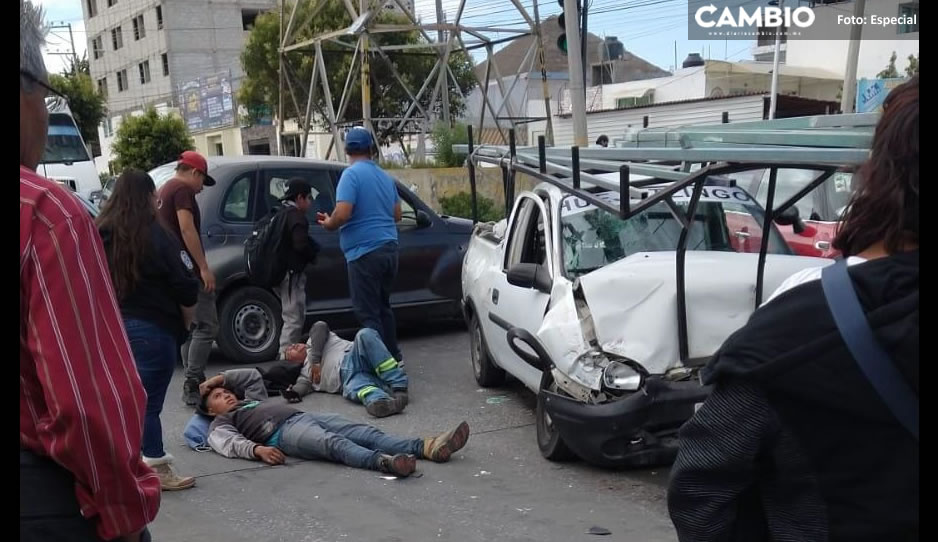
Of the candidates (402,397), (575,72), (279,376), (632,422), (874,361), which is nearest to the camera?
(874,361)

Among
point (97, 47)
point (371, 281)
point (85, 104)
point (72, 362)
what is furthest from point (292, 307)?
point (97, 47)

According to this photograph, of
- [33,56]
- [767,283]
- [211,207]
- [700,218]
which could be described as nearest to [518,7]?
[211,207]

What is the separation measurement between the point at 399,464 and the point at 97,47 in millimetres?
62373

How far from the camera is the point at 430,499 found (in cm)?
505

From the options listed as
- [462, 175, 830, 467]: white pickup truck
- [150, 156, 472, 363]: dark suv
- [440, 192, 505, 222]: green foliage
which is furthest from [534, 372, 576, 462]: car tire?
[440, 192, 505, 222]: green foliage

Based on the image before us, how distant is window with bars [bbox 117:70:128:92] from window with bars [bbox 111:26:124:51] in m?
1.67

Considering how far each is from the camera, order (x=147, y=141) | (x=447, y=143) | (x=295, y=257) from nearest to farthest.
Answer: (x=295, y=257) < (x=447, y=143) < (x=147, y=141)

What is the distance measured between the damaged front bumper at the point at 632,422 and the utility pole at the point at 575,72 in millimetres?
6633

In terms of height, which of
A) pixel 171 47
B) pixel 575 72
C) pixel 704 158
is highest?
pixel 171 47

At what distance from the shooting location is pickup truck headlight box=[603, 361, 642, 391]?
15.8ft

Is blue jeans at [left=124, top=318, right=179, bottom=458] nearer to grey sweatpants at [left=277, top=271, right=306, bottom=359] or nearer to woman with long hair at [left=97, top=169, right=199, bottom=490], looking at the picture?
woman with long hair at [left=97, top=169, right=199, bottom=490]

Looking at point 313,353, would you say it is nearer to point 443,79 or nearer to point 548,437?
point 548,437

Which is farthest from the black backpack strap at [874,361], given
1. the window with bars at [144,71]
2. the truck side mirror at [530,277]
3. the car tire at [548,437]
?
the window with bars at [144,71]
